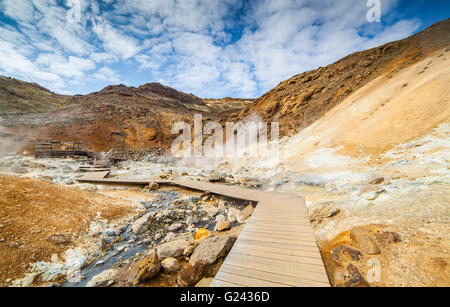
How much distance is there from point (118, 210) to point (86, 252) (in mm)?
2868

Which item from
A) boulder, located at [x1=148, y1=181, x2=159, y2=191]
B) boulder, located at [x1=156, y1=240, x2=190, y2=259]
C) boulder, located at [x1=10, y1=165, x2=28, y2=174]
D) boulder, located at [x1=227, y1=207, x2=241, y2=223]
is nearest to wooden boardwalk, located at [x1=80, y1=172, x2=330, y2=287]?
boulder, located at [x1=227, y1=207, x2=241, y2=223]

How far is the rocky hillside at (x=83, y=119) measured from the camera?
24677 mm

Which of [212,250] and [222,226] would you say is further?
[222,226]

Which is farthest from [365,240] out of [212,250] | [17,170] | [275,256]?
[17,170]

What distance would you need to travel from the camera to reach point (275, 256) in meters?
3.53

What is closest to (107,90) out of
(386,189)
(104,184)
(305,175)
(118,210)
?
(104,184)

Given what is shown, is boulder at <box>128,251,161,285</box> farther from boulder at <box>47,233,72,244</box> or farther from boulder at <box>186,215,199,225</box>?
boulder at <box>186,215,199,225</box>

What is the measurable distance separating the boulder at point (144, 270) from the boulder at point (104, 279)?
48cm

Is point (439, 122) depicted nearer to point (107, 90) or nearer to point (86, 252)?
point (86, 252)

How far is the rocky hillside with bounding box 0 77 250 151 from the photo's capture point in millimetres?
24677

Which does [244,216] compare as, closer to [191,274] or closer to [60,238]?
[191,274]

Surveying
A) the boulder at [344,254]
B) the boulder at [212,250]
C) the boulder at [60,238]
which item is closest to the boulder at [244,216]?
the boulder at [212,250]

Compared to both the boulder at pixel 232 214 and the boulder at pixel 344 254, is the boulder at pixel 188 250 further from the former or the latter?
the boulder at pixel 344 254

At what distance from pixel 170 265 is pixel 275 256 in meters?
2.57
